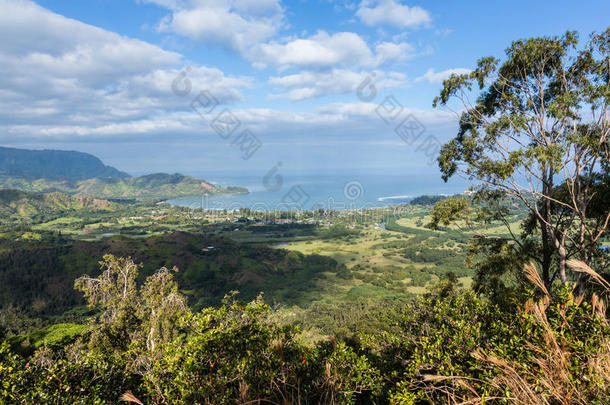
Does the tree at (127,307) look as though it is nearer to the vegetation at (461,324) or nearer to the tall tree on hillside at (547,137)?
the vegetation at (461,324)

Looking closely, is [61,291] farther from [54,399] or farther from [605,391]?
[605,391]

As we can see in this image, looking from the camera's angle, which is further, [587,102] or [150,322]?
[150,322]

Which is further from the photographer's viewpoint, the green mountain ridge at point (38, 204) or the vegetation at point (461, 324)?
the green mountain ridge at point (38, 204)

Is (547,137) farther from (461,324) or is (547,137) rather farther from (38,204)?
(38,204)

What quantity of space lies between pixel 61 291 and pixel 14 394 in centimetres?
6790

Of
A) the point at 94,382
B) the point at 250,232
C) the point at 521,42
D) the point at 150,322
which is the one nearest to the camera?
the point at 94,382

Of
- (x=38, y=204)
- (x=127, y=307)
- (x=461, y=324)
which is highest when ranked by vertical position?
(x=461, y=324)

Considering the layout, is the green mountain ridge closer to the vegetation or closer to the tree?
the vegetation

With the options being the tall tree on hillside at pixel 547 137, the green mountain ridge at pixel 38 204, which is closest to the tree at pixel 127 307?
the tall tree on hillside at pixel 547 137

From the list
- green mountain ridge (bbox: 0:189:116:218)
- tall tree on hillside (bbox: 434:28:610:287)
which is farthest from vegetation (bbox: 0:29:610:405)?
green mountain ridge (bbox: 0:189:116:218)

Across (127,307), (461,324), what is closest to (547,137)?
(461,324)

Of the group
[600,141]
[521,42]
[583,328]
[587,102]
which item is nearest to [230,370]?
[583,328]

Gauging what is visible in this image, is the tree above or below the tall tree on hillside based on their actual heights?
below

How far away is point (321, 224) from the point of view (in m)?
121
